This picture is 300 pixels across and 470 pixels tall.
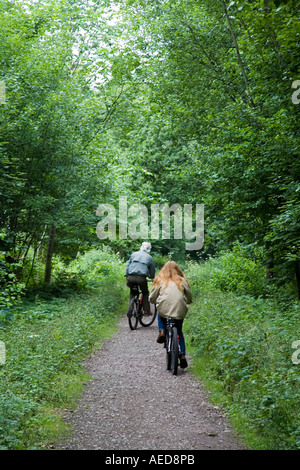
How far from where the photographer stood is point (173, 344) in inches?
308

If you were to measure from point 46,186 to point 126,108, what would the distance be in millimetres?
6416

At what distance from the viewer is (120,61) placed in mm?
17484

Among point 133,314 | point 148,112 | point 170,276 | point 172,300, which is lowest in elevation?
point 133,314

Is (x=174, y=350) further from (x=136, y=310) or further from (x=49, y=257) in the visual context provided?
(x=49, y=257)

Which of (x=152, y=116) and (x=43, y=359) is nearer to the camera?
(x=43, y=359)

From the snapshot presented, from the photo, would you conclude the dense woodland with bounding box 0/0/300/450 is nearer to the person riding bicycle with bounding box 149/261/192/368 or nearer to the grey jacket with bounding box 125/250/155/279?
the person riding bicycle with bounding box 149/261/192/368

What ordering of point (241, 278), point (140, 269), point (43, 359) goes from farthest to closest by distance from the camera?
point (241, 278) → point (140, 269) → point (43, 359)

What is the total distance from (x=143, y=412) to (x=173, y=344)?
1893 mm

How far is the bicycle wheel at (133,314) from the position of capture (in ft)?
40.1
